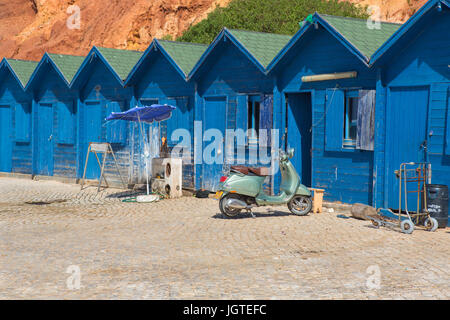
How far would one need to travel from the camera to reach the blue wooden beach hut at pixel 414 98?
11664mm

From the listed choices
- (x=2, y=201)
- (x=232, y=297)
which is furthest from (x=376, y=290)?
(x=2, y=201)

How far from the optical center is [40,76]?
22719 millimetres

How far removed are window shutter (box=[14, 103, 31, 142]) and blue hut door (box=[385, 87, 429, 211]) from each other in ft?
50.4

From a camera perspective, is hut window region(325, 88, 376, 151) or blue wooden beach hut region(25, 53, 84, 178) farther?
blue wooden beach hut region(25, 53, 84, 178)

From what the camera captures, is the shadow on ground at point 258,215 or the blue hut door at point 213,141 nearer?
the shadow on ground at point 258,215

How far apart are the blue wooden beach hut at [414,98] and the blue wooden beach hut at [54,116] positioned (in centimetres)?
1214

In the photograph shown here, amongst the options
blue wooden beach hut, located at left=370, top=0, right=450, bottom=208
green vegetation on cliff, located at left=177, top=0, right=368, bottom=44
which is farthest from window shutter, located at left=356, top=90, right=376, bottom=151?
green vegetation on cliff, located at left=177, top=0, right=368, bottom=44

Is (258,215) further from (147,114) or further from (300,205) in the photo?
(147,114)

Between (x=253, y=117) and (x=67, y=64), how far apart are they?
30.0 feet

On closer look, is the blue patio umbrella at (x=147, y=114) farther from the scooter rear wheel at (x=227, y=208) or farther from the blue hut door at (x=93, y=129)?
the scooter rear wheel at (x=227, y=208)

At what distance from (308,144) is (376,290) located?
885 centimetres

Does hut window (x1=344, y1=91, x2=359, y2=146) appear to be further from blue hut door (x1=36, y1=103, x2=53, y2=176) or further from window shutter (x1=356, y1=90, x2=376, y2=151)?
blue hut door (x1=36, y1=103, x2=53, y2=176)

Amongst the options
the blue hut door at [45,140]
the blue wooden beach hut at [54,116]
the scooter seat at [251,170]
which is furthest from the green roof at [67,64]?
the scooter seat at [251,170]

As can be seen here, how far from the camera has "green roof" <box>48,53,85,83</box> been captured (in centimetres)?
2142
